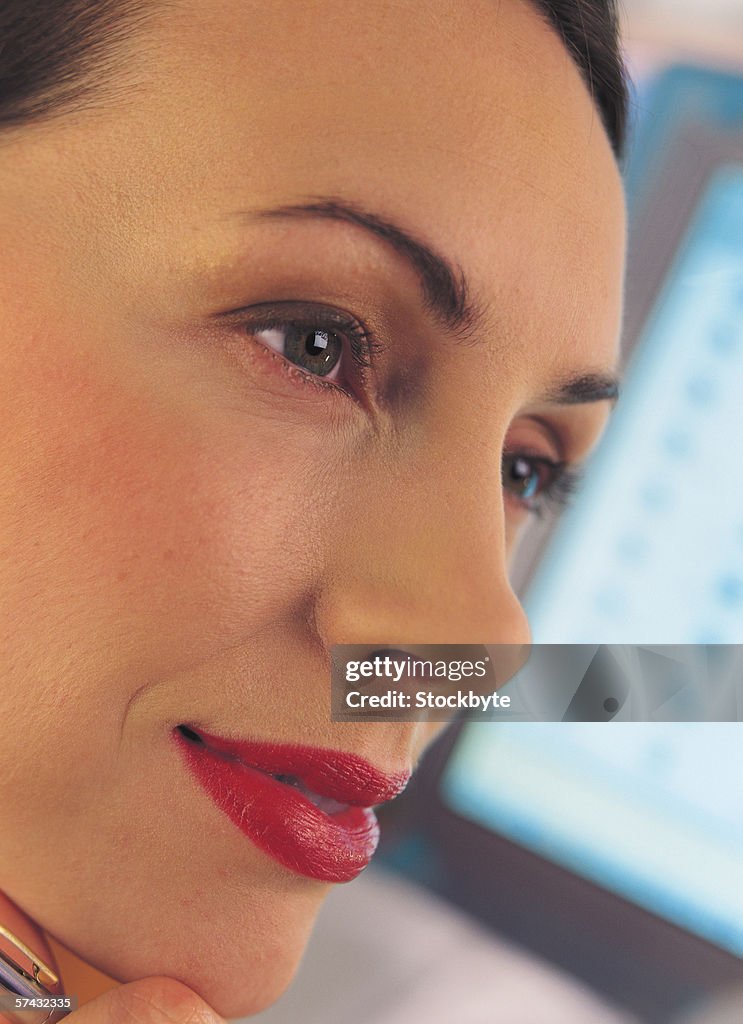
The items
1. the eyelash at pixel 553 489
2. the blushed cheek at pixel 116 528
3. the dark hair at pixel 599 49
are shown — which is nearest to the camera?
the blushed cheek at pixel 116 528

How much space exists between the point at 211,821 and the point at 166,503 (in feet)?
0.49

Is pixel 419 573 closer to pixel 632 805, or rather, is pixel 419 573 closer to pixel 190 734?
pixel 190 734

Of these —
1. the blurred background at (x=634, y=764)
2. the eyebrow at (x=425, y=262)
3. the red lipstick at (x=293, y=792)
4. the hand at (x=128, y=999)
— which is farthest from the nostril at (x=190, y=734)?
the blurred background at (x=634, y=764)

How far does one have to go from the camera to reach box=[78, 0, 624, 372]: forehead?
41 centimetres

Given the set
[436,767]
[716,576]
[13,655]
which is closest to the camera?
[13,655]

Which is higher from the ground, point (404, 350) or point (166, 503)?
point (404, 350)

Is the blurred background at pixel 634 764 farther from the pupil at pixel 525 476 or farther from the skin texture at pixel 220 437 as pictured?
the skin texture at pixel 220 437

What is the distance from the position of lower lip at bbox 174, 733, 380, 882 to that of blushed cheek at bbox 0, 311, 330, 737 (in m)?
0.05

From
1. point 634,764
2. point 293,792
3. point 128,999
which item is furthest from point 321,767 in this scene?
point 634,764

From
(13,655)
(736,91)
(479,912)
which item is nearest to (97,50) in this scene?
(13,655)

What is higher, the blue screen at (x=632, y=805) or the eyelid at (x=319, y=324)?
the eyelid at (x=319, y=324)

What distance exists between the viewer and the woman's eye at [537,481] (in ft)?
2.11

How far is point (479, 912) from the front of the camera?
0.73 meters

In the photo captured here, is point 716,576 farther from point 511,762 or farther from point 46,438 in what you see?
point 46,438
